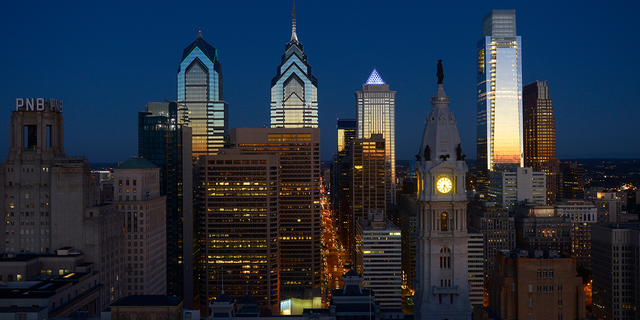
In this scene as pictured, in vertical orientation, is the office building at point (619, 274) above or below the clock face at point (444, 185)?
below

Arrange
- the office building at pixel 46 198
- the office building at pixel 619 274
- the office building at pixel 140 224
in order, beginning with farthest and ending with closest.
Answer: the office building at pixel 140 224 < the office building at pixel 619 274 < the office building at pixel 46 198

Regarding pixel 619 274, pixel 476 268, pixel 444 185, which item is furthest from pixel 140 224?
pixel 619 274

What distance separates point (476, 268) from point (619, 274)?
146 ft

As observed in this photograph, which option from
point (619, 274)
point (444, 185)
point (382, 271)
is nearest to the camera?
point (444, 185)

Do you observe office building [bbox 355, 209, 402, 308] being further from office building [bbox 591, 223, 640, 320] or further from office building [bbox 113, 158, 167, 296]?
office building [bbox 113, 158, 167, 296]

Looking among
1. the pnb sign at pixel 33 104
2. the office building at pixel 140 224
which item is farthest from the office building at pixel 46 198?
the office building at pixel 140 224

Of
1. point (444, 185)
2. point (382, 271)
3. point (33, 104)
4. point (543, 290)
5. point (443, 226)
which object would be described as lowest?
point (382, 271)

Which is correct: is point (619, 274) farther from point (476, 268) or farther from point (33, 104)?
point (33, 104)

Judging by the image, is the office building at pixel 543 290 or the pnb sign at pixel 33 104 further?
the pnb sign at pixel 33 104

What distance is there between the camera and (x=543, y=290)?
74625 mm

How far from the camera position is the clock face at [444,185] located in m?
73.4

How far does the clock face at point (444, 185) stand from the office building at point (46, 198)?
9018 cm

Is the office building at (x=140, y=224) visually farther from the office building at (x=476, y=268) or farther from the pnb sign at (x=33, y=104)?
the office building at (x=476, y=268)

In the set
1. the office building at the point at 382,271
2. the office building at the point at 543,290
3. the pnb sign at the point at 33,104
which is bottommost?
the office building at the point at 382,271
